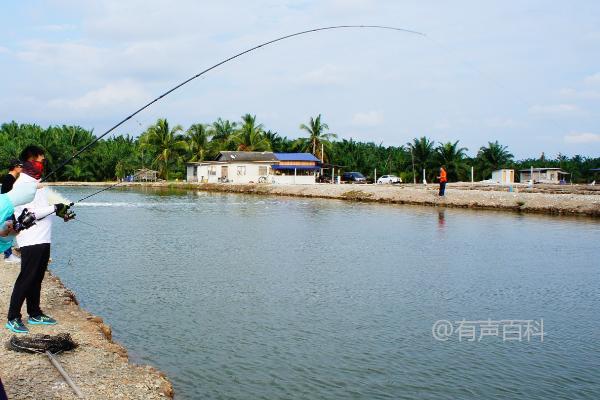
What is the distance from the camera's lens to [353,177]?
64.6 metres

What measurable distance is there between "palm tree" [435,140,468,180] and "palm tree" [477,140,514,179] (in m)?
2.73

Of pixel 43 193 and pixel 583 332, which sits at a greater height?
pixel 43 193

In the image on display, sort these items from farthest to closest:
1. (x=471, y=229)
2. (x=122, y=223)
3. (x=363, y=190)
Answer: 1. (x=363, y=190)
2. (x=122, y=223)
3. (x=471, y=229)

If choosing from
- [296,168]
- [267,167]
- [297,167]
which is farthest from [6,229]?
[267,167]

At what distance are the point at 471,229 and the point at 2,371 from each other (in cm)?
2000

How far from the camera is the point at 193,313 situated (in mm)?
9680

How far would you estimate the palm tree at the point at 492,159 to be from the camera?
204ft

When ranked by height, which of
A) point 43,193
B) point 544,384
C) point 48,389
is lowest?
point 544,384

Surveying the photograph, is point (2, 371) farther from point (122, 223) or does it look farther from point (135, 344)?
point (122, 223)

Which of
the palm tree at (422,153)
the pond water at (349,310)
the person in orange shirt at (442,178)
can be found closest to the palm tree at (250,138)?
the palm tree at (422,153)

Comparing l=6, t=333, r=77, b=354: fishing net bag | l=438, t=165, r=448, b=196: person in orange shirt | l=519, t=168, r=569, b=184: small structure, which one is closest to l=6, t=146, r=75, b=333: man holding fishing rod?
l=6, t=333, r=77, b=354: fishing net bag

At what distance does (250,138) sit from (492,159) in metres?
27.5

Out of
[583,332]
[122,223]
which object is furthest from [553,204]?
[583,332]

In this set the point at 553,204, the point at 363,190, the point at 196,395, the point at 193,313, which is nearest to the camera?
the point at 196,395
